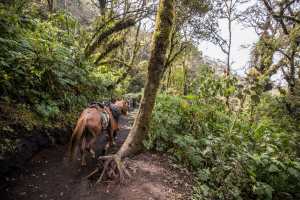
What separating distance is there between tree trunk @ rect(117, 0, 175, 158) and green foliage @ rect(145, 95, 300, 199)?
0.52 meters

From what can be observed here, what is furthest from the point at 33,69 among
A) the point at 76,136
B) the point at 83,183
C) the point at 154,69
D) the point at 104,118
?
the point at 83,183

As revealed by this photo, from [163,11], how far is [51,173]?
13.5 ft

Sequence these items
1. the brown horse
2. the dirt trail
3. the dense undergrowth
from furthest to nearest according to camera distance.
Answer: the dense undergrowth, the brown horse, the dirt trail

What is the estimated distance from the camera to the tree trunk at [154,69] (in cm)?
550

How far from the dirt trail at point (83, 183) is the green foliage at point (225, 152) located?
0.56m

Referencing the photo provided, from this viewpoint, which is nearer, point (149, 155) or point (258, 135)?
point (149, 155)

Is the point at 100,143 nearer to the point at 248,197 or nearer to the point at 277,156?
the point at 248,197

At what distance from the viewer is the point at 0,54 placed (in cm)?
563

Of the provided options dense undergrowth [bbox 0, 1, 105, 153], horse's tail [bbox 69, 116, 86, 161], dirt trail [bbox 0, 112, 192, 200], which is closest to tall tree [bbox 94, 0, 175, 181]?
dirt trail [bbox 0, 112, 192, 200]

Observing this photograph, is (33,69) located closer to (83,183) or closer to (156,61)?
(156,61)

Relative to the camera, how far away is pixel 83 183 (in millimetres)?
4664

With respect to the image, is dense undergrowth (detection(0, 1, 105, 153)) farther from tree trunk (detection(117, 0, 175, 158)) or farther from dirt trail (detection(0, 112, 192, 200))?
tree trunk (detection(117, 0, 175, 158))

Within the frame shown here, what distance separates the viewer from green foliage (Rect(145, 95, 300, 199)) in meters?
5.21

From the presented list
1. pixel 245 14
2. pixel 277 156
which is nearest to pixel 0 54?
pixel 277 156
